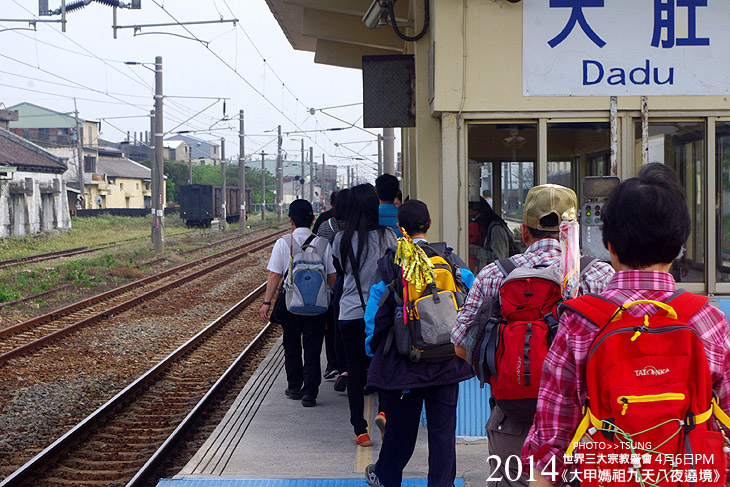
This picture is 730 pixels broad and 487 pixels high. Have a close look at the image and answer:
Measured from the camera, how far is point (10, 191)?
108ft

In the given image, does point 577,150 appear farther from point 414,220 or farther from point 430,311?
point 430,311

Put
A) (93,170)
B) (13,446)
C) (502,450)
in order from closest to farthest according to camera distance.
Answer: (502,450) → (13,446) → (93,170)

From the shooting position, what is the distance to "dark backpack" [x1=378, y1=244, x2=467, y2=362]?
374 cm

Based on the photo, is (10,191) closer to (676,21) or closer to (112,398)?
(112,398)

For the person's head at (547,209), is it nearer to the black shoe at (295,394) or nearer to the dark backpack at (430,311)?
the dark backpack at (430,311)

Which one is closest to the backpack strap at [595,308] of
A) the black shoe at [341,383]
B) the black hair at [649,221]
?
the black hair at [649,221]

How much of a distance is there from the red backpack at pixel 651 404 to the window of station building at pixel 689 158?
13.1 ft

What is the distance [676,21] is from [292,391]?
4.27m

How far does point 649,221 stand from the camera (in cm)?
200

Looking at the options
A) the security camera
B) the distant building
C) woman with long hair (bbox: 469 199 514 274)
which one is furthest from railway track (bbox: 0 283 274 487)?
the distant building

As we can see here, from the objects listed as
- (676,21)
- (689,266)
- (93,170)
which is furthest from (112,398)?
(93,170)

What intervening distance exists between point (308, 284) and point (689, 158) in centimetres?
301

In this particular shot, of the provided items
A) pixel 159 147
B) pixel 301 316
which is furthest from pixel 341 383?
pixel 159 147

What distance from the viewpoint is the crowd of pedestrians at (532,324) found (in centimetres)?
196
